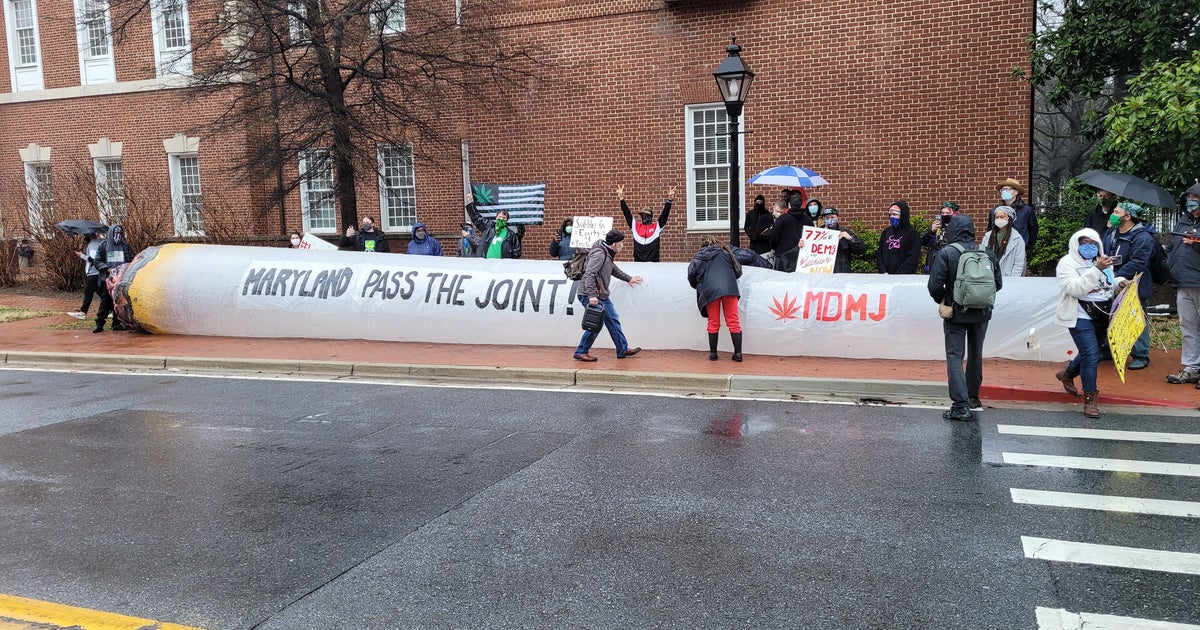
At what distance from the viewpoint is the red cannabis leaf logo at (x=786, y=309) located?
35.3 ft

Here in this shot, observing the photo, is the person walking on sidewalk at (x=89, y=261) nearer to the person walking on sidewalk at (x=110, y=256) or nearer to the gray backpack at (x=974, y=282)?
the person walking on sidewalk at (x=110, y=256)

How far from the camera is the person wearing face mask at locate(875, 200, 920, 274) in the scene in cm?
1184

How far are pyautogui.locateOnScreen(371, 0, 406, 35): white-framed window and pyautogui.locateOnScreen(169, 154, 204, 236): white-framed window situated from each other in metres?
8.32

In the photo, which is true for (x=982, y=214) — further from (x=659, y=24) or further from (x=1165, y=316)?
(x=659, y=24)

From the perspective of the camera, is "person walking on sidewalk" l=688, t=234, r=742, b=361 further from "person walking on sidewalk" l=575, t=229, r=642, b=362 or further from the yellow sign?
the yellow sign

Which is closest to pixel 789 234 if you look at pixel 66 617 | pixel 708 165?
pixel 708 165

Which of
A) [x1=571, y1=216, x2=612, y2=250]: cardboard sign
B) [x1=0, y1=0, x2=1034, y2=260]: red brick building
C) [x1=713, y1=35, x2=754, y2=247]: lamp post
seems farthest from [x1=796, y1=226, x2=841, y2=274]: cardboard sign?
[x1=0, y1=0, x2=1034, y2=260]: red brick building

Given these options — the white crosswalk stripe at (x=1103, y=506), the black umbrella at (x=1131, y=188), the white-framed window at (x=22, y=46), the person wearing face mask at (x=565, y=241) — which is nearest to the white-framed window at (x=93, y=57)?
the white-framed window at (x=22, y=46)

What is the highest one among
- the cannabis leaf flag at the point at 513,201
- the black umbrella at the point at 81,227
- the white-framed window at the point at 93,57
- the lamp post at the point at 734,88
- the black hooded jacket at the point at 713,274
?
the white-framed window at the point at 93,57

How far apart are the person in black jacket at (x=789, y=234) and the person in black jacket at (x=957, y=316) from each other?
4.76m

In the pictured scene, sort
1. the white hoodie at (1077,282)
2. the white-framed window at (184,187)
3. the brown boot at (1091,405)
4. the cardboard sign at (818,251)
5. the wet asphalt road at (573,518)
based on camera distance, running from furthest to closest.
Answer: the white-framed window at (184,187)
the cardboard sign at (818,251)
the brown boot at (1091,405)
the white hoodie at (1077,282)
the wet asphalt road at (573,518)

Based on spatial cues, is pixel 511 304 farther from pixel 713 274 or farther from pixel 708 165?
pixel 708 165

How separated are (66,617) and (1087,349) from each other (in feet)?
25.6

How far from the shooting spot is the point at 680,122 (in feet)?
57.2
